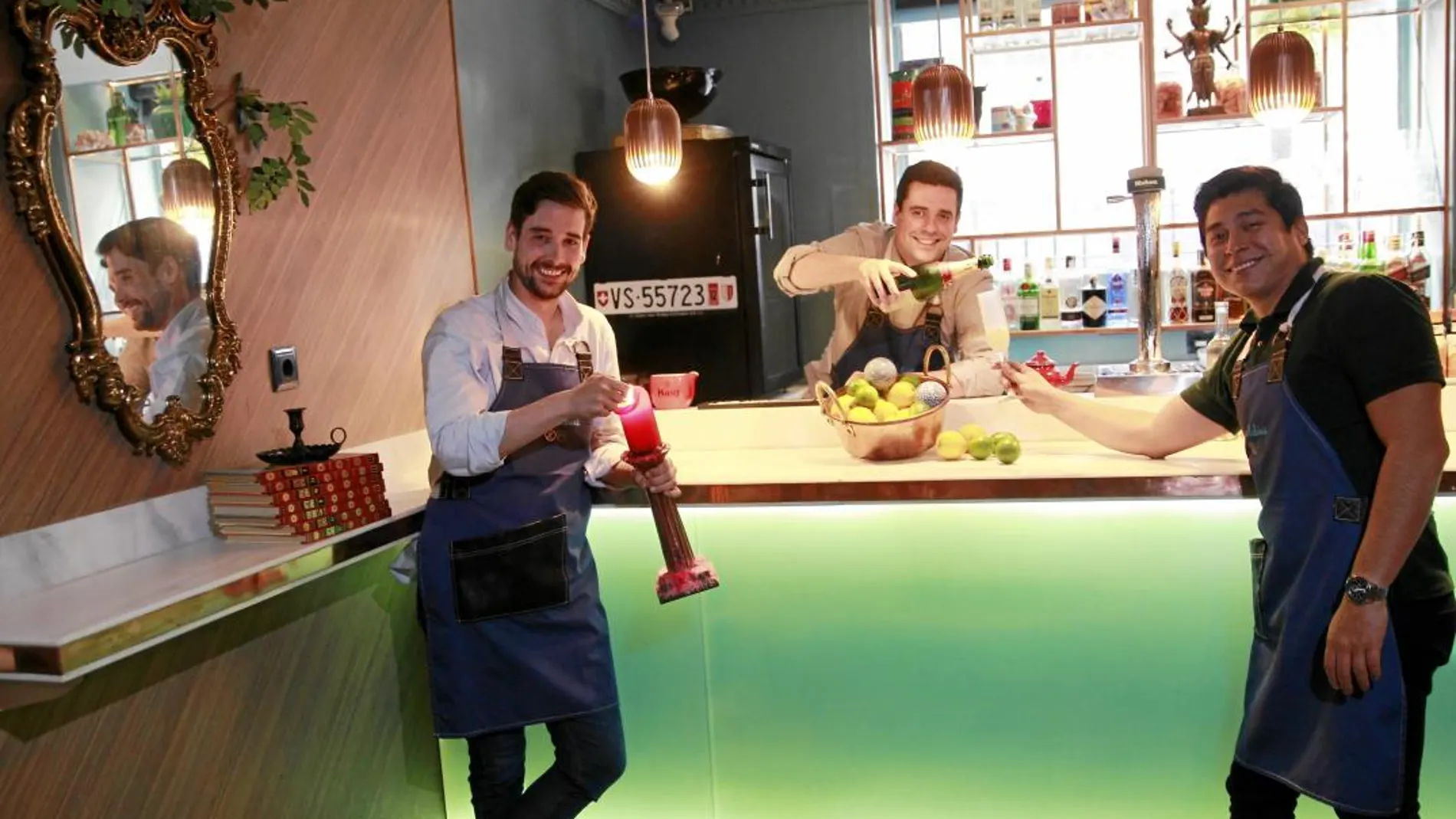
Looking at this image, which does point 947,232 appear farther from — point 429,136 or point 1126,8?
point 1126,8

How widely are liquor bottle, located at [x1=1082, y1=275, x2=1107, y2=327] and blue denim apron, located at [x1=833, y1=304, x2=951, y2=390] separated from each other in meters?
2.54

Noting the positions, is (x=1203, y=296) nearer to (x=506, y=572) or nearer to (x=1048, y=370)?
(x=1048, y=370)

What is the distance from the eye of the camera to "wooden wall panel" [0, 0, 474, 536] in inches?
93.8

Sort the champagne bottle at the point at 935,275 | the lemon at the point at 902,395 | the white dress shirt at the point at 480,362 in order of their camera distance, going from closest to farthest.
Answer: the white dress shirt at the point at 480,362, the lemon at the point at 902,395, the champagne bottle at the point at 935,275

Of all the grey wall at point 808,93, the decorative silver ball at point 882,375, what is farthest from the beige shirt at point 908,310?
the grey wall at point 808,93

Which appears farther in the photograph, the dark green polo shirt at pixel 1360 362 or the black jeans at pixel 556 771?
the black jeans at pixel 556 771

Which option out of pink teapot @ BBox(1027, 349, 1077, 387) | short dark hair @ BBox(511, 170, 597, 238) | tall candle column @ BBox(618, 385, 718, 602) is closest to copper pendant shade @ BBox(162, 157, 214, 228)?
short dark hair @ BBox(511, 170, 597, 238)

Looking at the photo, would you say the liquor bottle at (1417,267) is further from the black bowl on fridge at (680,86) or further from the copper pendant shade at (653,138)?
the copper pendant shade at (653,138)

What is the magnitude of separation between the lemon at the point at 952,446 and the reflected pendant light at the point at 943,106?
129cm

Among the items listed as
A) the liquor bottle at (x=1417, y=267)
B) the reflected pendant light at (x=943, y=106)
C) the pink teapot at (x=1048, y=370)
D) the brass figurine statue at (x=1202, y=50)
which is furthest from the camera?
the brass figurine statue at (x=1202, y=50)

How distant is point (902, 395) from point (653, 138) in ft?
4.00

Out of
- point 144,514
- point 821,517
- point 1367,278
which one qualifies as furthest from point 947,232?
point 144,514

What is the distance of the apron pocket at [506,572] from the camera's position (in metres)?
2.62

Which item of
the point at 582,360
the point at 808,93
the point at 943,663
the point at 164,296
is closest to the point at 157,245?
the point at 164,296
